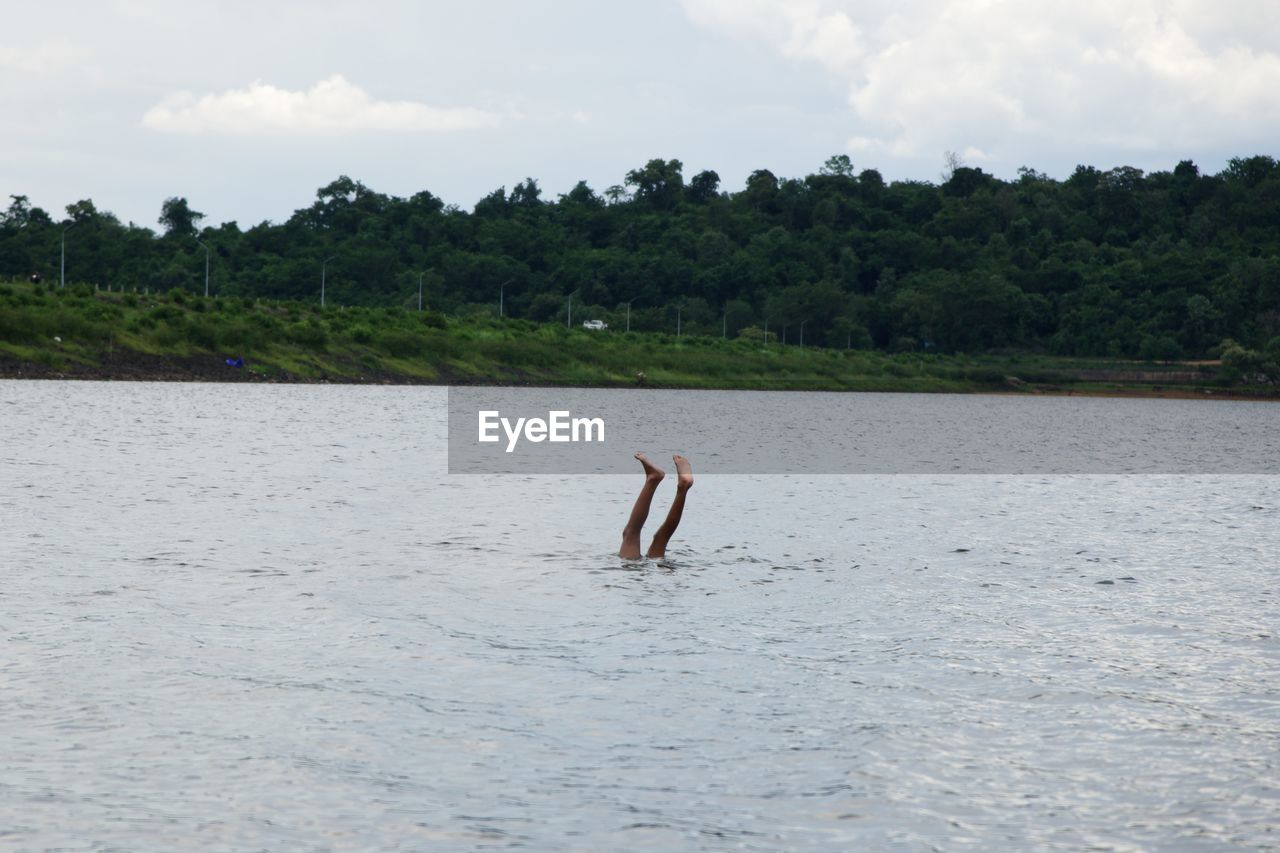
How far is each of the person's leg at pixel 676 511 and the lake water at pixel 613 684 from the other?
720 millimetres

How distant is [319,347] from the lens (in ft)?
454

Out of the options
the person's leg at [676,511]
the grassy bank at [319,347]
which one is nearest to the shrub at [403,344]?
the grassy bank at [319,347]

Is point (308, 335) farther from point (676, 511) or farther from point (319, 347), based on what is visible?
point (676, 511)

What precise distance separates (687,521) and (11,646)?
62.1 feet

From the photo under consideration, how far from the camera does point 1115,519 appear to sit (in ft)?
117

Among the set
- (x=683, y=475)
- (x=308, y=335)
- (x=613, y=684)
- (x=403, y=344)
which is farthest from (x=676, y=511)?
(x=403, y=344)

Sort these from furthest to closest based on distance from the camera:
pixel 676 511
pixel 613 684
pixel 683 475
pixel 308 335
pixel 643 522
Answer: pixel 308 335 < pixel 643 522 < pixel 676 511 < pixel 683 475 < pixel 613 684

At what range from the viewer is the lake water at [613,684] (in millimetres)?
10430

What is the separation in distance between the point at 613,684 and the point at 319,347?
422ft

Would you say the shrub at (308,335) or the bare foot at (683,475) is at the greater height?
the shrub at (308,335)

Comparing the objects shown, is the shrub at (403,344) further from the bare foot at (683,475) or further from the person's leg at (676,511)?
the bare foot at (683,475)

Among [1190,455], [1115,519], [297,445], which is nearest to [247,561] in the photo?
[1115,519]

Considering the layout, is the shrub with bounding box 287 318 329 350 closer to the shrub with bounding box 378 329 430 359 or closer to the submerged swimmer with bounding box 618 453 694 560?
the shrub with bounding box 378 329 430 359

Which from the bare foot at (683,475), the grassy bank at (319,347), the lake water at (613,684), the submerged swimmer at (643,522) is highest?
the grassy bank at (319,347)
